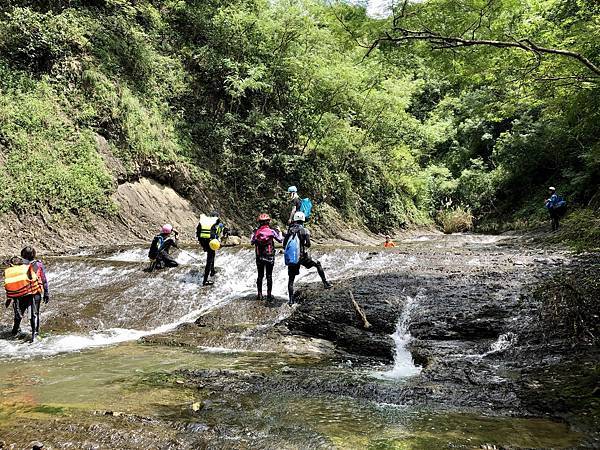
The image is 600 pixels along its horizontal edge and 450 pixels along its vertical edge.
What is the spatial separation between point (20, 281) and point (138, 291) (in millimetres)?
3080

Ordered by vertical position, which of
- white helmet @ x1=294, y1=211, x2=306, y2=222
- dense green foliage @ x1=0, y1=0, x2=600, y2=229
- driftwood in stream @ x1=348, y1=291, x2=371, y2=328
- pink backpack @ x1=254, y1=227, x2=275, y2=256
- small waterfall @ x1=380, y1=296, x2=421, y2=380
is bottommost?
small waterfall @ x1=380, y1=296, x2=421, y2=380

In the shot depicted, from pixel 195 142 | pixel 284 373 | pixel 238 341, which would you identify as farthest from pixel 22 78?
pixel 284 373

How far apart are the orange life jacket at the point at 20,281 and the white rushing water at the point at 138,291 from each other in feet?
3.01

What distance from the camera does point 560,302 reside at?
6879 millimetres

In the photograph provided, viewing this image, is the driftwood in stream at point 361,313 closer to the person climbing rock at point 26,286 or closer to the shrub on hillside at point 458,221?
the person climbing rock at point 26,286

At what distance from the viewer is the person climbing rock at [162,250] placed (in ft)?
41.4

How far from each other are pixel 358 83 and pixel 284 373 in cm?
2014

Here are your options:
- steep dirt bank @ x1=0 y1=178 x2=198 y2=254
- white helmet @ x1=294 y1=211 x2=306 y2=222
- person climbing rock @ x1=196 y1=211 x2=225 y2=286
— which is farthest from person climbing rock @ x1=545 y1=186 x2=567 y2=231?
steep dirt bank @ x1=0 y1=178 x2=198 y2=254

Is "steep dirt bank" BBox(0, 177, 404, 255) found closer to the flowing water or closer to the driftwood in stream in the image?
the flowing water

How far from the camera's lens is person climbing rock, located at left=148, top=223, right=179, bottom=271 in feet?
41.4

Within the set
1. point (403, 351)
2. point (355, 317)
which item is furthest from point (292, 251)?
point (403, 351)

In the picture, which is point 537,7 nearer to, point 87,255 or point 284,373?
point 284,373

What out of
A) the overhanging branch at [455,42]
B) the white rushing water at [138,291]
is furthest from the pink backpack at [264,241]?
the overhanging branch at [455,42]

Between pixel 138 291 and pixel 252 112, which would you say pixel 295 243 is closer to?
pixel 138 291
